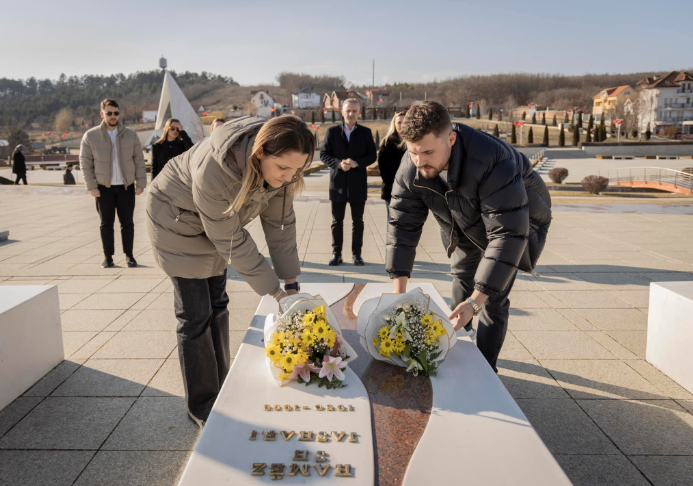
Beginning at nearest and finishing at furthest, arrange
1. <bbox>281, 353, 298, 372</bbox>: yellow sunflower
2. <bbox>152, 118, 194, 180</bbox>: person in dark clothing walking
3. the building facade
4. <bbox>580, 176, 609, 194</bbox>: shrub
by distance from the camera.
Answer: <bbox>281, 353, 298, 372</bbox>: yellow sunflower
<bbox>152, 118, 194, 180</bbox>: person in dark clothing walking
<bbox>580, 176, 609, 194</bbox>: shrub
the building facade

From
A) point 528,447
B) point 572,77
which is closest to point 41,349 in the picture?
point 528,447

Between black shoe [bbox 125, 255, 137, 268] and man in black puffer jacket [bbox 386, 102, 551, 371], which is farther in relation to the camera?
black shoe [bbox 125, 255, 137, 268]

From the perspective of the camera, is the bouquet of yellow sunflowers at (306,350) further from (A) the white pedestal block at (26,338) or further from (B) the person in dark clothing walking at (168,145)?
(B) the person in dark clothing walking at (168,145)

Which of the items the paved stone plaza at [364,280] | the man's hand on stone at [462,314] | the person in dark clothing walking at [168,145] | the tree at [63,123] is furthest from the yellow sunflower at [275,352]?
the tree at [63,123]

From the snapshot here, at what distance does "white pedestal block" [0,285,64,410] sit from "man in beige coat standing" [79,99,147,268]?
7.87ft

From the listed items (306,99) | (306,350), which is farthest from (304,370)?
(306,99)

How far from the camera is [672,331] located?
324 centimetres

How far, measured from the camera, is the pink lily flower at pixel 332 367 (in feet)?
7.15

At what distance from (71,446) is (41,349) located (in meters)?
0.98

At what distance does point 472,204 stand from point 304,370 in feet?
3.93

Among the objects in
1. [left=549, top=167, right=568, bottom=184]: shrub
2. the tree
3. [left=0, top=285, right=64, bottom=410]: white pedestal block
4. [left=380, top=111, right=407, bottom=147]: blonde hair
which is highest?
the tree

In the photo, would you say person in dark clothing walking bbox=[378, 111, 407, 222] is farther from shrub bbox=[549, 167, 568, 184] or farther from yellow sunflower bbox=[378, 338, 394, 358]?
shrub bbox=[549, 167, 568, 184]

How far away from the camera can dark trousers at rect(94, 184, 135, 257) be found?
579 cm

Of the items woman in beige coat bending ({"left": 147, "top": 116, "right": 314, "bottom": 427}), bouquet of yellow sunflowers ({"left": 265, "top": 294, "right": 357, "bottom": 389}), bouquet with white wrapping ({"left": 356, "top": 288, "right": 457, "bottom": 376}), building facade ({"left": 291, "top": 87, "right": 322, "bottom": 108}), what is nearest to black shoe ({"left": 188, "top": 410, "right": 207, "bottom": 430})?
woman in beige coat bending ({"left": 147, "top": 116, "right": 314, "bottom": 427})
